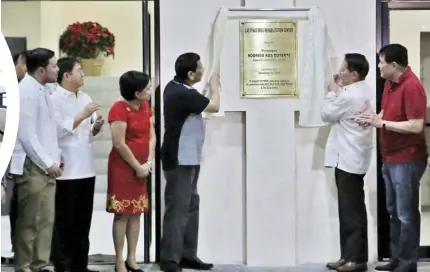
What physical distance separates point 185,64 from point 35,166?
109 centimetres

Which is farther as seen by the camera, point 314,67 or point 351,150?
point 314,67

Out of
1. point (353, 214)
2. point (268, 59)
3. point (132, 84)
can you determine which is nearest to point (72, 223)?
point (132, 84)

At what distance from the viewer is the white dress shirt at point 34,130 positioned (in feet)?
11.2

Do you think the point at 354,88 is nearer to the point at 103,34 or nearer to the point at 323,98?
the point at 323,98

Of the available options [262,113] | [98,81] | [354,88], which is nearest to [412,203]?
[354,88]

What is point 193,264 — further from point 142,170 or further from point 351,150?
point 351,150

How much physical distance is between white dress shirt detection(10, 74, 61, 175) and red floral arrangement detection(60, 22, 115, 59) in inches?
102

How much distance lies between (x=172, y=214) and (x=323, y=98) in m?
1.22

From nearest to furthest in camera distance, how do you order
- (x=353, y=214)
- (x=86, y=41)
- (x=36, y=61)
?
(x=36, y=61)
(x=353, y=214)
(x=86, y=41)

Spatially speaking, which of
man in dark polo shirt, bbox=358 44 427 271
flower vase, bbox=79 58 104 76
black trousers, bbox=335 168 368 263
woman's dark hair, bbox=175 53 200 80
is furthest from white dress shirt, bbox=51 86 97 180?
flower vase, bbox=79 58 104 76

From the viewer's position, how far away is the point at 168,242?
12.7ft

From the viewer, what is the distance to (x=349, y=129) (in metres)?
3.86

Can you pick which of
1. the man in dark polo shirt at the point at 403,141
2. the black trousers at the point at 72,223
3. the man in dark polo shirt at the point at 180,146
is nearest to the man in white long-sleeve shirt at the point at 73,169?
the black trousers at the point at 72,223

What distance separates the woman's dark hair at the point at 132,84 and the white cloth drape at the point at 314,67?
1051mm
